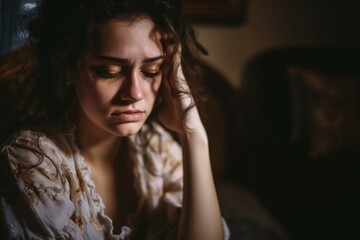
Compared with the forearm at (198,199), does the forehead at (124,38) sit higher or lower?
higher

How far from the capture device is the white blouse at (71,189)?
76 centimetres

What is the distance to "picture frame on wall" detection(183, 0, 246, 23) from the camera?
169 centimetres

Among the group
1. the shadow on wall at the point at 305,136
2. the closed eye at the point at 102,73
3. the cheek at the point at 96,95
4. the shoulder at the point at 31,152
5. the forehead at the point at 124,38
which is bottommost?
the shadow on wall at the point at 305,136

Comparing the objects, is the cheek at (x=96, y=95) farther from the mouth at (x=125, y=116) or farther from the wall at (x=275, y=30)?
the wall at (x=275, y=30)

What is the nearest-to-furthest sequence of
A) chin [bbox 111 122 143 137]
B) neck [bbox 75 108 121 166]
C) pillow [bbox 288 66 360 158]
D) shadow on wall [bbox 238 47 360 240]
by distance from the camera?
chin [bbox 111 122 143 137], neck [bbox 75 108 121 166], shadow on wall [bbox 238 47 360 240], pillow [bbox 288 66 360 158]

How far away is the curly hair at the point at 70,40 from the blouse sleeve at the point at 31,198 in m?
0.13

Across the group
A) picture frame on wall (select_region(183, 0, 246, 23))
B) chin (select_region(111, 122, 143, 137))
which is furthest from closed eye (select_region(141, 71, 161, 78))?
picture frame on wall (select_region(183, 0, 246, 23))

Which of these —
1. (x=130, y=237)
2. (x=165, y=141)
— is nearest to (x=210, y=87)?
(x=165, y=141)

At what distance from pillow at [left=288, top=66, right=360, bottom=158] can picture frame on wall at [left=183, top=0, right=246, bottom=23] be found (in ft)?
1.29

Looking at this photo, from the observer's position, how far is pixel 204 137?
941 millimetres

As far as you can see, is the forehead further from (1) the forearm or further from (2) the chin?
(1) the forearm

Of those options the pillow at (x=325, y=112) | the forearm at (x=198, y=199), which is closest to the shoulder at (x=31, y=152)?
the forearm at (x=198, y=199)

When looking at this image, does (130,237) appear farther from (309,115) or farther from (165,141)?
(309,115)

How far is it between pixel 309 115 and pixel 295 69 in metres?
0.22
